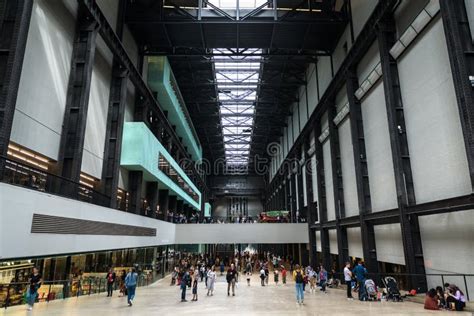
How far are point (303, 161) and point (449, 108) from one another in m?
29.9

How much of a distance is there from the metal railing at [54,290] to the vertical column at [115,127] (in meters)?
5.28

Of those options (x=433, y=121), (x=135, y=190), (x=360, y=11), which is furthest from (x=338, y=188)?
(x=135, y=190)

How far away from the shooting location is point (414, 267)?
16672 mm

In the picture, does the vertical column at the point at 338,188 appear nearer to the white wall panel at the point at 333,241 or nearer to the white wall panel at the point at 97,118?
the white wall panel at the point at 333,241

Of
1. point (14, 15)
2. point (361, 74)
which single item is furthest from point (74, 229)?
point (361, 74)

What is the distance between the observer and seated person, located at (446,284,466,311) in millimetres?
12688

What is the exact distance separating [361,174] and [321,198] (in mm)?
12250

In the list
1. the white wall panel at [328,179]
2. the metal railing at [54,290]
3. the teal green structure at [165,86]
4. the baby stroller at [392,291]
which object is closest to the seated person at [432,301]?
the baby stroller at [392,291]

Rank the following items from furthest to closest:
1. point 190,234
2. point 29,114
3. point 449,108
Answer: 1. point 190,234
2. point 29,114
3. point 449,108

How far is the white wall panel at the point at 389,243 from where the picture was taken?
19.4 m

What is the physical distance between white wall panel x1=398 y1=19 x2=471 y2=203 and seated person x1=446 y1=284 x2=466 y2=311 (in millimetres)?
3994

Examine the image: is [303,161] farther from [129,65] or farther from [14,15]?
[14,15]

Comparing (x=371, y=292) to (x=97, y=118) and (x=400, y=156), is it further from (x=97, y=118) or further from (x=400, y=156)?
(x=97, y=118)

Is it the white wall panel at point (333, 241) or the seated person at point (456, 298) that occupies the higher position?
the white wall panel at point (333, 241)
